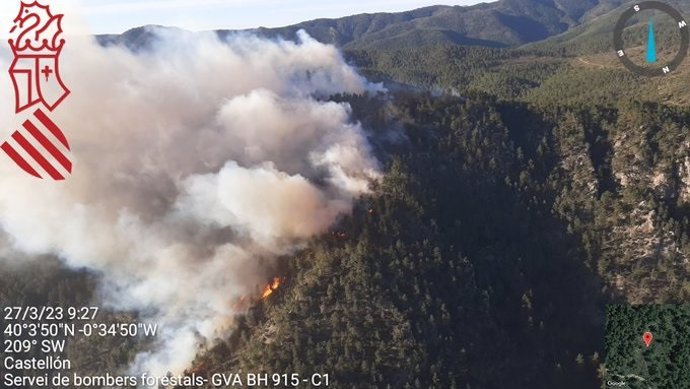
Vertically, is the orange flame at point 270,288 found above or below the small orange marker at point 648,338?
above

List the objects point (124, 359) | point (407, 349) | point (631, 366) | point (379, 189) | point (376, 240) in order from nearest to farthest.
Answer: point (631, 366)
point (407, 349)
point (124, 359)
point (376, 240)
point (379, 189)

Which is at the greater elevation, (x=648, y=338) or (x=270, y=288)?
(x=270, y=288)

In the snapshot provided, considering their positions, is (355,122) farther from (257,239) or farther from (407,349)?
(407,349)

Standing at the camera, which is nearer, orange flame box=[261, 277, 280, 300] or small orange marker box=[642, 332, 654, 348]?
small orange marker box=[642, 332, 654, 348]

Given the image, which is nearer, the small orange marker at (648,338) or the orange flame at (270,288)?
the small orange marker at (648,338)

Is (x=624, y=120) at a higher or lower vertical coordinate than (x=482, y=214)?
higher

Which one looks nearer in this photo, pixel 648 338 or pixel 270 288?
pixel 648 338

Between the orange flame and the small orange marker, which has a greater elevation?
the orange flame

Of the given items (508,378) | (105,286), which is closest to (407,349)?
(508,378)
